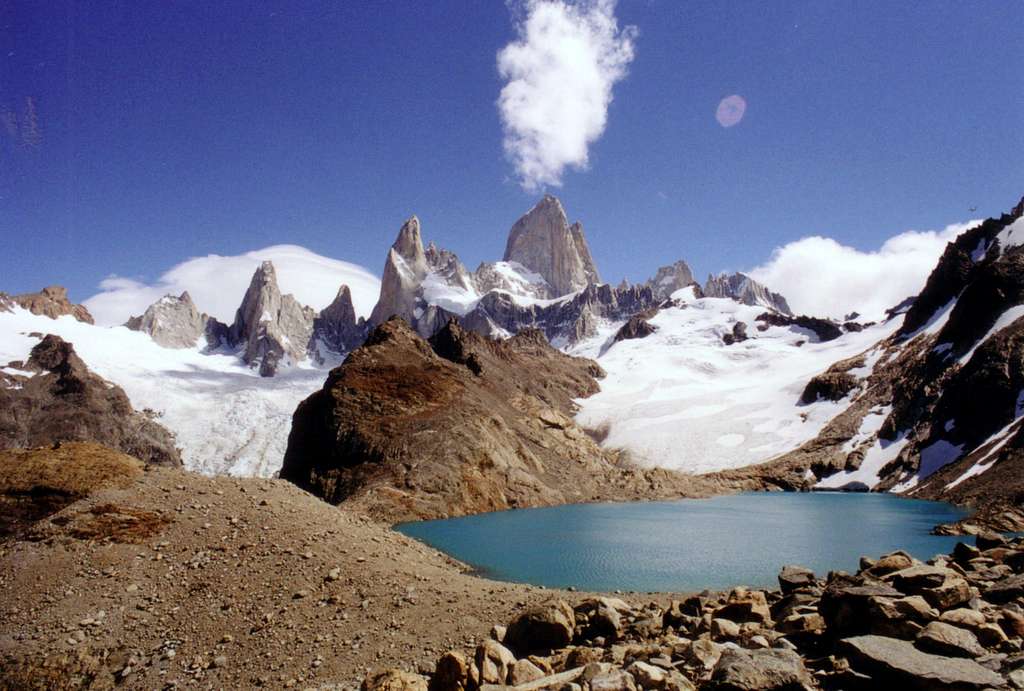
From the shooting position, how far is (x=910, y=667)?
7.95 m

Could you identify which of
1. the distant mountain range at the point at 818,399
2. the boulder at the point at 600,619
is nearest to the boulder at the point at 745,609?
the boulder at the point at 600,619

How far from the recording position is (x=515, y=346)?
16262 centimetres

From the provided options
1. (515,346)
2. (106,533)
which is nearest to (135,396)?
(515,346)

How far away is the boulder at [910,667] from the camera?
24.7ft

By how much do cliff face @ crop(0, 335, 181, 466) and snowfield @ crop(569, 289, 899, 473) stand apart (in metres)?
92.8

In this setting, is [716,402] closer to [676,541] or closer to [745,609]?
[676,541]

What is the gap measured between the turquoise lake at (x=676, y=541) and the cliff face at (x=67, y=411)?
97.8m

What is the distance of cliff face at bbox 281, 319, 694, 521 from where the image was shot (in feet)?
192

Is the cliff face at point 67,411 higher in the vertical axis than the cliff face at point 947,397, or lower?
lower

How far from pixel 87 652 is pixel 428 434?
50.4 metres

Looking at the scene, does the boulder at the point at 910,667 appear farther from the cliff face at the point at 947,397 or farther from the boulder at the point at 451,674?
the cliff face at the point at 947,397

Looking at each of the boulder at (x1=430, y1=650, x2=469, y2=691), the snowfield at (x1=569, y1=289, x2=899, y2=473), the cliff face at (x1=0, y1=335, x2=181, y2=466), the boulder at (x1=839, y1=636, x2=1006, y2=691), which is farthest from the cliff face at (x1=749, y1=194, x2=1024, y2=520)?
the cliff face at (x1=0, y1=335, x2=181, y2=466)

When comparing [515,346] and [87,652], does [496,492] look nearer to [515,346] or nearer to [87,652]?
[87,652]

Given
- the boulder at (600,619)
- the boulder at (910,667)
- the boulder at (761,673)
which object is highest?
the boulder at (910,667)
